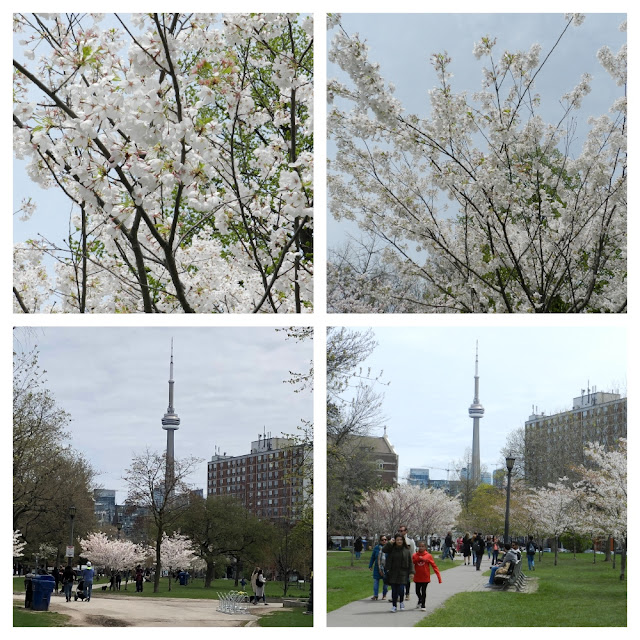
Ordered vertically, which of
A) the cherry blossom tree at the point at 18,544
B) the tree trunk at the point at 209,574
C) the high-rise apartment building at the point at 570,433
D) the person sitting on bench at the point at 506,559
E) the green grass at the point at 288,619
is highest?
the high-rise apartment building at the point at 570,433

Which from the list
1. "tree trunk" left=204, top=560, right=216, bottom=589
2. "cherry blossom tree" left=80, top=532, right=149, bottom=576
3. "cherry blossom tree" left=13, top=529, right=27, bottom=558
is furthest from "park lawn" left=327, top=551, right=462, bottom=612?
"cherry blossom tree" left=13, top=529, right=27, bottom=558

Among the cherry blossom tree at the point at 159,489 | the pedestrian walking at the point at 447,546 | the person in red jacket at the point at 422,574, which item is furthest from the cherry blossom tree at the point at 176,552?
the pedestrian walking at the point at 447,546

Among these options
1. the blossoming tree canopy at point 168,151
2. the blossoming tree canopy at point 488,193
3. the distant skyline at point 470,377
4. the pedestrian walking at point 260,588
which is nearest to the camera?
the blossoming tree canopy at point 168,151

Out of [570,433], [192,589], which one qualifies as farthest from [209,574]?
[570,433]

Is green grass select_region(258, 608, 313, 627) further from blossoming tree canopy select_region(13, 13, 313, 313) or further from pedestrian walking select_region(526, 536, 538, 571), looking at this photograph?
blossoming tree canopy select_region(13, 13, 313, 313)

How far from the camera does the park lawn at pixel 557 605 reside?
407cm

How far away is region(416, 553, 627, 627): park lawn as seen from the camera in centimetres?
407

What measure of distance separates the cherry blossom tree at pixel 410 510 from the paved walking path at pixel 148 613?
0.70 meters

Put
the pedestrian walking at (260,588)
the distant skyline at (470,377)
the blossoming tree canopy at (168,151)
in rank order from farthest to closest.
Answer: the distant skyline at (470,377), the pedestrian walking at (260,588), the blossoming tree canopy at (168,151)

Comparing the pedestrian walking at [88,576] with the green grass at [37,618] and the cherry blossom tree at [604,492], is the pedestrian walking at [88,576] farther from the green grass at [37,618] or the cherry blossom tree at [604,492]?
the cherry blossom tree at [604,492]

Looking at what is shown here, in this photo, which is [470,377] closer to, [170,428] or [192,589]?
[170,428]

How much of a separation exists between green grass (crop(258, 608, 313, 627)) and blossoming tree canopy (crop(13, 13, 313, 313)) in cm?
161

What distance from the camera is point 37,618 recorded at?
4141 millimetres

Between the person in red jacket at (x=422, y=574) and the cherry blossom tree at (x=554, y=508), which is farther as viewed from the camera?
the cherry blossom tree at (x=554, y=508)
